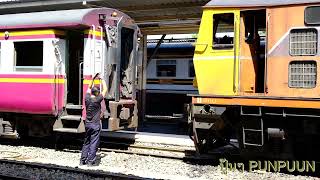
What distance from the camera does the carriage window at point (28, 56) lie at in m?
11.8

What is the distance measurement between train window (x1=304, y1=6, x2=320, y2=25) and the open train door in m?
5.00

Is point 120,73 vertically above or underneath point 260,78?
above

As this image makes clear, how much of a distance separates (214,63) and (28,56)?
5337mm

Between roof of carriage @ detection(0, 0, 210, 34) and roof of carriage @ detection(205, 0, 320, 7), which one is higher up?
roof of carriage @ detection(0, 0, 210, 34)

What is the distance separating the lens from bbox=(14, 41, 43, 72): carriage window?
11.8 metres

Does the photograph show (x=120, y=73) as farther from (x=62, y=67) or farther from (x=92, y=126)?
(x=92, y=126)

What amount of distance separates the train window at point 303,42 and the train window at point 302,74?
0.20 m

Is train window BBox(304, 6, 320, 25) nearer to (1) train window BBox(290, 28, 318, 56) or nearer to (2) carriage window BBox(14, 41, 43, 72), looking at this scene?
(1) train window BBox(290, 28, 318, 56)

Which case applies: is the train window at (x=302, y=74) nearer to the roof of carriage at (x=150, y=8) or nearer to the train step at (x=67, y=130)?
the roof of carriage at (x=150, y=8)

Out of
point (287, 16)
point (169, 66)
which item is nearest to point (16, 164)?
point (287, 16)

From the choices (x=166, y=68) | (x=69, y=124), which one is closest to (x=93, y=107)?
(x=69, y=124)

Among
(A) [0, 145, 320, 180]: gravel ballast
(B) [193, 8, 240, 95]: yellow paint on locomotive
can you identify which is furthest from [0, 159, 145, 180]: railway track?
(B) [193, 8, 240, 95]: yellow paint on locomotive

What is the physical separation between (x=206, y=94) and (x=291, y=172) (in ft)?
7.82

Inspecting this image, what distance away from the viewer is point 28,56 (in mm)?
12141
